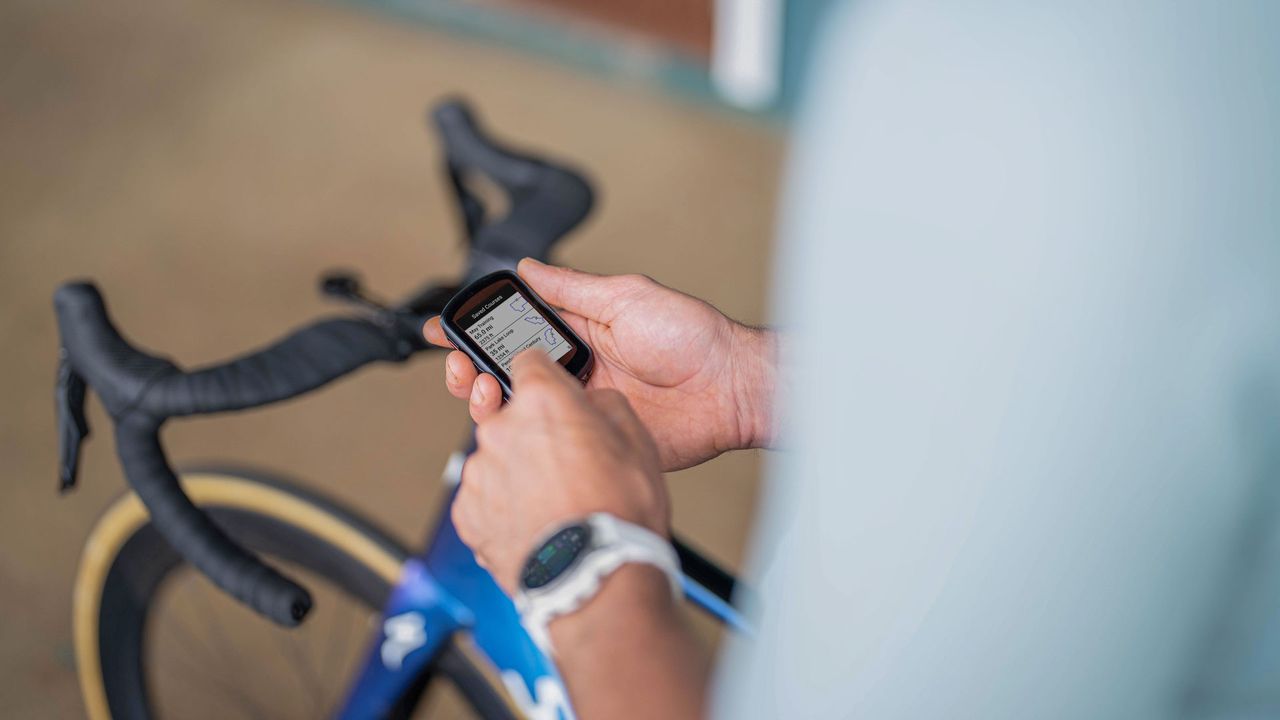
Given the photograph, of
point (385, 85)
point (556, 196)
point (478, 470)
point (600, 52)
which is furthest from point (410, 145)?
point (478, 470)

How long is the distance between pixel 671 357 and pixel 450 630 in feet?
1.46

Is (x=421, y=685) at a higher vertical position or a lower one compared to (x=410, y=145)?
lower

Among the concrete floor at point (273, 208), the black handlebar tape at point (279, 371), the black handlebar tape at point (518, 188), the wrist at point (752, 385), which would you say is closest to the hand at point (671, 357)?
the wrist at point (752, 385)

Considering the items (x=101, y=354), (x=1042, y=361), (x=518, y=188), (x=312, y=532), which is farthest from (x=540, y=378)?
(x=312, y=532)

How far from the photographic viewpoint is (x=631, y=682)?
0.52 m

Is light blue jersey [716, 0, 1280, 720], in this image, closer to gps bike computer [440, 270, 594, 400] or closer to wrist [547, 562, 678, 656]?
wrist [547, 562, 678, 656]

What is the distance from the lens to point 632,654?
53 centimetres

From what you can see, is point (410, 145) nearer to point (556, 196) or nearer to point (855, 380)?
point (556, 196)

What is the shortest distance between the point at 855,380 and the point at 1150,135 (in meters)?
0.14

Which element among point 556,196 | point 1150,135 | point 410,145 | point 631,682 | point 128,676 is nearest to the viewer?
point 1150,135

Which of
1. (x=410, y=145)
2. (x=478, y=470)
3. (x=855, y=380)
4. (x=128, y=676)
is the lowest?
(x=128, y=676)

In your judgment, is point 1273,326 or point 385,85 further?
point 385,85

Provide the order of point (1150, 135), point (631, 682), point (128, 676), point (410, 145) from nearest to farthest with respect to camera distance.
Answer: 1. point (1150, 135)
2. point (631, 682)
3. point (128, 676)
4. point (410, 145)

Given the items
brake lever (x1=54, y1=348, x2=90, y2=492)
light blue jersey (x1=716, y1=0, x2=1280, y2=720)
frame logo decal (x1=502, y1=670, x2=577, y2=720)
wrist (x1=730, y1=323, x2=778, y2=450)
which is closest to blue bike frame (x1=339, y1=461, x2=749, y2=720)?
frame logo decal (x1=502, y1=670, x2=577, y2=720)
